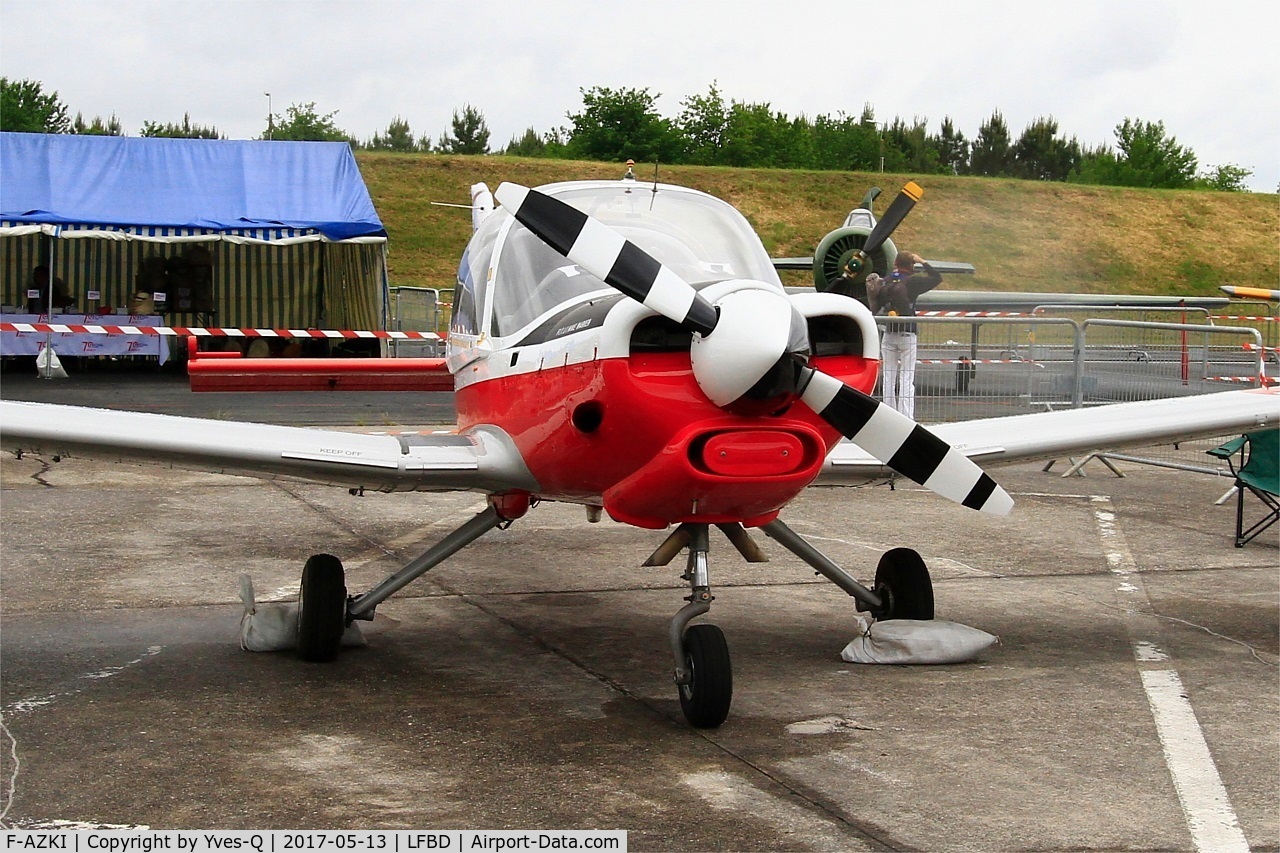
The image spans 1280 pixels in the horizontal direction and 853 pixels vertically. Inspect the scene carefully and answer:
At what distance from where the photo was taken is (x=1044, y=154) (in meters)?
79.4

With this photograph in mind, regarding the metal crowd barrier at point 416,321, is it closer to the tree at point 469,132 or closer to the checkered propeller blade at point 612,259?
the checkered propeller blade at point 612,259

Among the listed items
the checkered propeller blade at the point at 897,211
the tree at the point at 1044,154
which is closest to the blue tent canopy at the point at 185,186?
the checkered propeller blade at the point at 897,211

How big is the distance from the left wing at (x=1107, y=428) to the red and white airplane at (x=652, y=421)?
0.5 inches

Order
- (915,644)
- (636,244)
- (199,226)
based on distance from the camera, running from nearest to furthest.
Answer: (636,244) < (915,644) < (199,226)

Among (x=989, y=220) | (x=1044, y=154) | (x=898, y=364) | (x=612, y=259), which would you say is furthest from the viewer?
(x=1044, y=154)

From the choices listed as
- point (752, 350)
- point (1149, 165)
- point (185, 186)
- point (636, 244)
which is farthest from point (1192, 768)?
point (1149, 165)

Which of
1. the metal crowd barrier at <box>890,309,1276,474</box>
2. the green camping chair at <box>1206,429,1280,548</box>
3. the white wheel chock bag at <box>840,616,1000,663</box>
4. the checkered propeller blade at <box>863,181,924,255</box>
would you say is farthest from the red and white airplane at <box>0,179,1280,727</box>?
the metal crowd barrier at <box>890,309,1276,474</box>

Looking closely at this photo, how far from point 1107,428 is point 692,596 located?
2.45 m

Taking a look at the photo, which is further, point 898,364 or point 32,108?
point 32,108

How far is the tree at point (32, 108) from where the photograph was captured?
201 feet

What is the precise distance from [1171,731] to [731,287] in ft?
7.62

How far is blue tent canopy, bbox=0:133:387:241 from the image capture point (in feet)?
64.6

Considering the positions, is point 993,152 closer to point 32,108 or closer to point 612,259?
point 32,108

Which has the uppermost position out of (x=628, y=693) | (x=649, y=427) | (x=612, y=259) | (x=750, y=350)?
(x=612, y=259)
